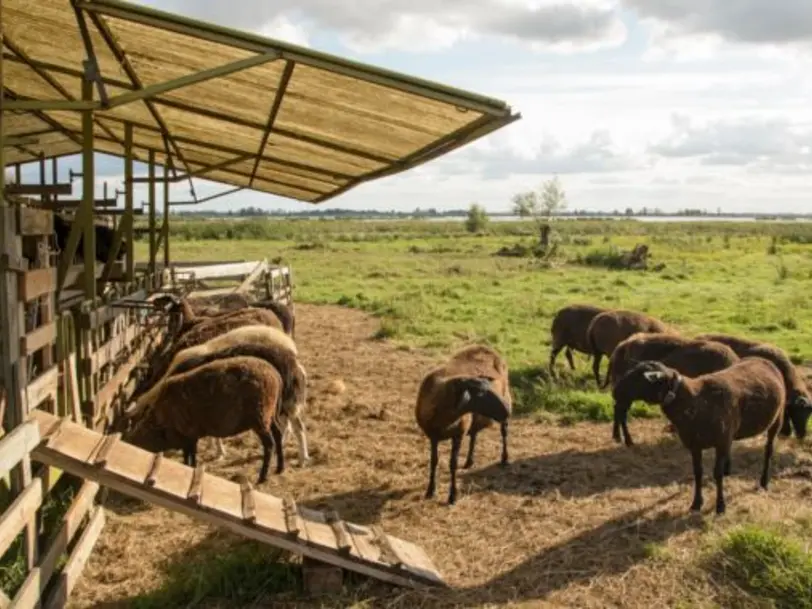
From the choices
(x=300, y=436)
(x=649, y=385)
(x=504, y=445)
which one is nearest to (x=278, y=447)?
(x=300, y=436)

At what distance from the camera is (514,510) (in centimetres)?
773

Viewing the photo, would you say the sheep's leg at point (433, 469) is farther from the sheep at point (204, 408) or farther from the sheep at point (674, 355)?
the sheep at point (674, 355)

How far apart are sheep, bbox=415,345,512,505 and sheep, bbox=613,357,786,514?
3.90 ft

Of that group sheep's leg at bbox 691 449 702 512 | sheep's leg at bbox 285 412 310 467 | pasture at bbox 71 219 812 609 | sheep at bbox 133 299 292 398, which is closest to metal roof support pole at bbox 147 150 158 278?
sheep at bbox 133 299 292 398

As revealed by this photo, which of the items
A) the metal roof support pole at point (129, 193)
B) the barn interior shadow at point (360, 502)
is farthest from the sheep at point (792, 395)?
the metal roof support pole at point (129, 193)

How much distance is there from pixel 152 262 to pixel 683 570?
33.5 ft

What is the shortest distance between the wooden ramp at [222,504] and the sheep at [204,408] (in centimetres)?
148

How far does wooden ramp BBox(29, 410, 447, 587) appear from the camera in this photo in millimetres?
5492

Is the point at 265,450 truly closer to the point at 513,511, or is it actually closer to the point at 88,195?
the point at 513,511

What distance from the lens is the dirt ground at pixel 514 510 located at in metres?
6.07

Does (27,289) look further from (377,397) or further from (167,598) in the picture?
(377,397)

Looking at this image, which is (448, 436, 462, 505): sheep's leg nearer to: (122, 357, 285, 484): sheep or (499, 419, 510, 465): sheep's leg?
(499, 419, 510, 465): sheep's leg

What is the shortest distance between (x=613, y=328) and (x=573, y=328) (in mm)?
1090

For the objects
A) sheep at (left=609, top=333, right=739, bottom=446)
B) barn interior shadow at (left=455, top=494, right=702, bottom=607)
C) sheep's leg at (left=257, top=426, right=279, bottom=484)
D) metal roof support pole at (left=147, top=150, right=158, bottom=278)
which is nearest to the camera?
barn interior shadow at (left=455, top=494, right=702, bottom=607)
